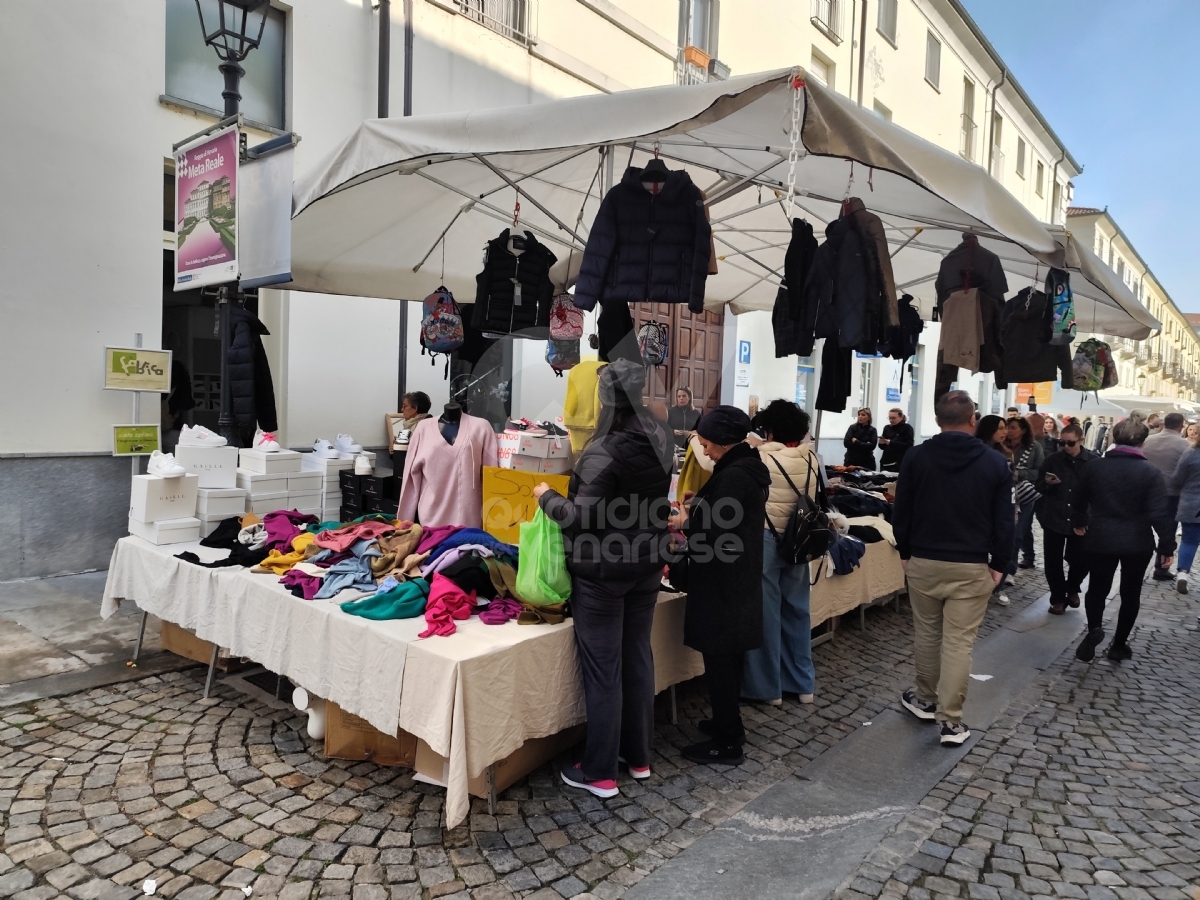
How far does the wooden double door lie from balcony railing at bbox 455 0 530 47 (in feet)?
13.6

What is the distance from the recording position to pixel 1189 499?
27.1 ft

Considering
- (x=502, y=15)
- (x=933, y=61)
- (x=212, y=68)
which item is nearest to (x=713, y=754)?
(x=212, y=68)

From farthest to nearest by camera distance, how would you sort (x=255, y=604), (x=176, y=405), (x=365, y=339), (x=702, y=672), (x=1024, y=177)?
(x=1024, y=177) → (x=365, y=339) → (x=176, y=405) → (x=702, y=672) → (x=255, y=604)

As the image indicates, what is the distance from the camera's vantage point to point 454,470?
4.98 meters

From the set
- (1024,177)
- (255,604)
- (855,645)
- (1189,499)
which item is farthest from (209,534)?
(1024,177)

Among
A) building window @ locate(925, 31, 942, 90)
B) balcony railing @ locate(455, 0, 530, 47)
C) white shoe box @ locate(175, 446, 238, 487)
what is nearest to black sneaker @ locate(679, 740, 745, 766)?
white shoe box @ locate(175, 446, 238, 487)

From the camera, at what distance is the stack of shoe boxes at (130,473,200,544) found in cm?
465

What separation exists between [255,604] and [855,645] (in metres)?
4.43

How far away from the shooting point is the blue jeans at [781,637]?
15.0ft

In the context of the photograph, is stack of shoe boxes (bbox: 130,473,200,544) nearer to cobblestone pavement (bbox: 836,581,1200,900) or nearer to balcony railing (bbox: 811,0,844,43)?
cobblestone pavement (bbox: 836,581,1200,900)

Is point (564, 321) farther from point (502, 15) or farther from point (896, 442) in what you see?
point (896, 442)

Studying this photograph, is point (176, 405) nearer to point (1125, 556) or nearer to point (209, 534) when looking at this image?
point (209, 534)

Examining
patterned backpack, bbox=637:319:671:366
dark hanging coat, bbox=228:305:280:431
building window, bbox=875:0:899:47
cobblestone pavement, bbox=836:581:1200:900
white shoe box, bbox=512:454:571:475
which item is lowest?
cobblestone pavement, bbox=836:581:1200:900

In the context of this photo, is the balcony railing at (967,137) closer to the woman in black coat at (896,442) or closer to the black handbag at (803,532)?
the woman in black coat at (896,442)
